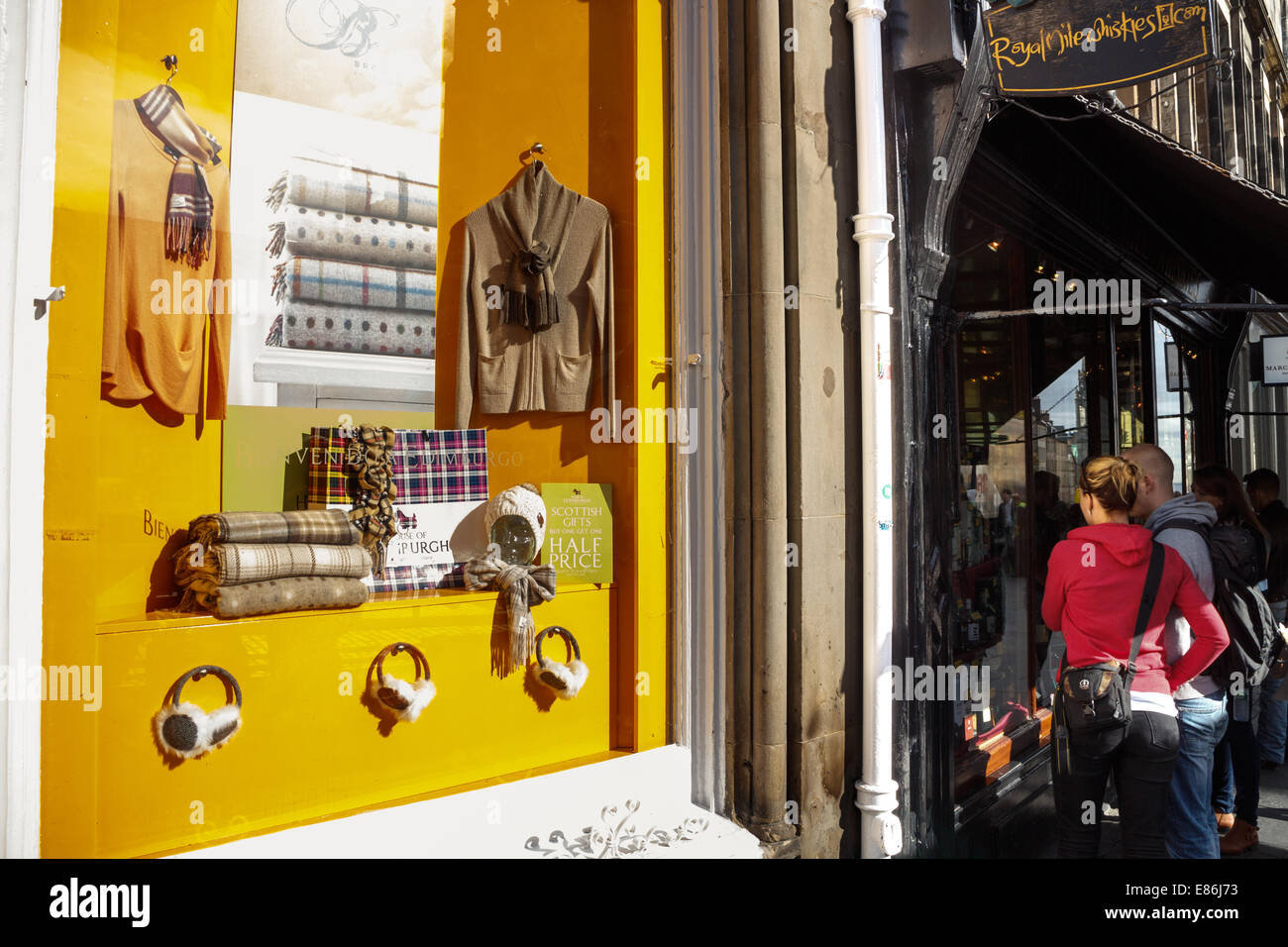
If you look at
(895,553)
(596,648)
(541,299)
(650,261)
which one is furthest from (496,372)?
(895,553)

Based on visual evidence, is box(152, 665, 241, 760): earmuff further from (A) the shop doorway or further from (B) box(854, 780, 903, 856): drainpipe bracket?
(A) the shop doorway

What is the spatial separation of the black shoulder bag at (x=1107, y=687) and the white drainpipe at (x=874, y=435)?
993 mm

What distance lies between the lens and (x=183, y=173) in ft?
11.0

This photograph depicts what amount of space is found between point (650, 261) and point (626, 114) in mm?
760

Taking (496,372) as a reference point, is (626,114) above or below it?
above

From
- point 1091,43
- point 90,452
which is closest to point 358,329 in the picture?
point 90,452

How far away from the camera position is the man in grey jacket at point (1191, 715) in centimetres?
387

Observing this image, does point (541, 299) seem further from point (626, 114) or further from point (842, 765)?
point (842, 765)

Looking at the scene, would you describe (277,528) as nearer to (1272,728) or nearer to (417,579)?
(417,579)

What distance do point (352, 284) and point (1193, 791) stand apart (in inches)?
178
